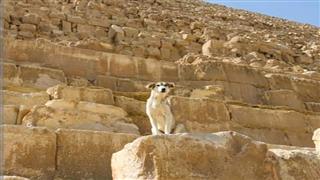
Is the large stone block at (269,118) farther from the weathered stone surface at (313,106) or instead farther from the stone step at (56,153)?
the stone step at (56,153)

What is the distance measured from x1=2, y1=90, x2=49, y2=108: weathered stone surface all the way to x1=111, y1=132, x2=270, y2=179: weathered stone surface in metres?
3.80

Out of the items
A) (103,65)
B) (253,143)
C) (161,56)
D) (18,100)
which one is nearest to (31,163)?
→ (253,143)

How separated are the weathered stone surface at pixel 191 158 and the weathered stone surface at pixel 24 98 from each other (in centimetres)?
380

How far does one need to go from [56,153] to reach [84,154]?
0.99ft

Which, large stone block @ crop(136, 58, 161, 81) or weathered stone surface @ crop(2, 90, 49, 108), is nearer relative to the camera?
weathered stone surface @ crop(2, 90, 49, 108)

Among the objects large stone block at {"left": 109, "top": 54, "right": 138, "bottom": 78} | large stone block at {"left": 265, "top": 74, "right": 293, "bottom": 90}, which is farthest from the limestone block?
large stone block at {"left": 265, "top": 74, "right": 293, "bottom": 90}

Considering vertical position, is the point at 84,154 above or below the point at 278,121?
below

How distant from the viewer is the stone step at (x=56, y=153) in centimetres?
595

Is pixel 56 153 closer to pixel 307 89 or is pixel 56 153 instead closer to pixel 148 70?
pixel 148 70

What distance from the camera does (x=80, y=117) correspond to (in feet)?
27.1

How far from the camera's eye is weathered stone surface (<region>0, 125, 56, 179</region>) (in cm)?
589

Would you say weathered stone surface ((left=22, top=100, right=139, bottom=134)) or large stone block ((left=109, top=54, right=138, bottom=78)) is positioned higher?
large stone block ((left=109, top=54, right=138, bottom=78))

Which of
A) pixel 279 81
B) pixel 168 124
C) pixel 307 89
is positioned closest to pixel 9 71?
pixel 168 124

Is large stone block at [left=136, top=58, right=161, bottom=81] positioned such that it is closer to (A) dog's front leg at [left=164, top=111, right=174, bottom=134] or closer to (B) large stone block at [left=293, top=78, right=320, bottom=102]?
(B) large stone block at [left=293, top=78, right=320, bottom=102]
